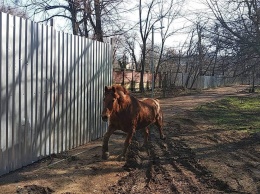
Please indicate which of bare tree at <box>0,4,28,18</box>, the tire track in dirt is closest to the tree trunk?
bare tree at <box>0,4,28,18</box>

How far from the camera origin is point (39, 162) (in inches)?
272

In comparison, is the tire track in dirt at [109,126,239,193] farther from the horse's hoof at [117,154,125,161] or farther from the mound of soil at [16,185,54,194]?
the mound of soil at [16,185,54,194]

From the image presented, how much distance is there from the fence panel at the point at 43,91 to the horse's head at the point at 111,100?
1.31 meters

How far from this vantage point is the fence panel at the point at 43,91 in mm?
5891

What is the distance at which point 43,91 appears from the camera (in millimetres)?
7027

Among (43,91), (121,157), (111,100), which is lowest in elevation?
(121,157)

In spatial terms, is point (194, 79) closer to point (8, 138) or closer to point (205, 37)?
point (205, 37)

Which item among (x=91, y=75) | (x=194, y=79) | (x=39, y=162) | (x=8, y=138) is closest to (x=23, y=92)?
(x=8, y=138)

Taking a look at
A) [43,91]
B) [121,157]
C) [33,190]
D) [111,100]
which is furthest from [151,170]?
[43,91]

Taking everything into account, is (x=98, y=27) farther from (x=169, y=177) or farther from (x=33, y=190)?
(x=33, y=190)

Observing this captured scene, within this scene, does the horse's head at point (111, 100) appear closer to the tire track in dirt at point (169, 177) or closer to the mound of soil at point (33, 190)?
the tire track in dirt at point (169, 177)

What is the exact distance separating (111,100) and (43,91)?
1.41 meters

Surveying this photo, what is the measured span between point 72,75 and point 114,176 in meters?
2.95

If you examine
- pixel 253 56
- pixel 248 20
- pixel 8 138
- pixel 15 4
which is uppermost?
pixel 15 4
